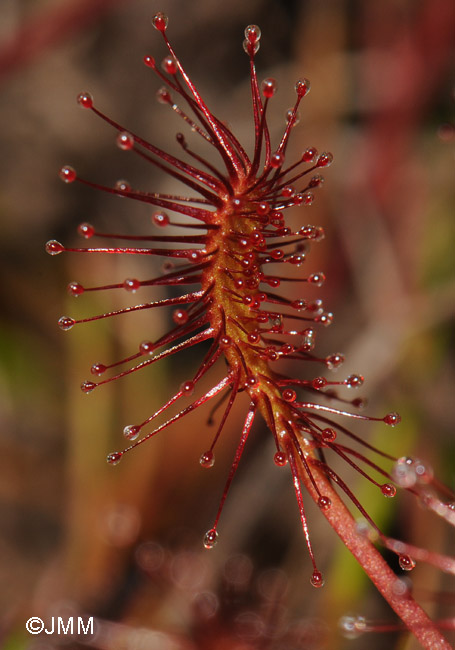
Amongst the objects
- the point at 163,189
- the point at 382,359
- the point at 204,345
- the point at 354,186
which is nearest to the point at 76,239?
the point at 163,189

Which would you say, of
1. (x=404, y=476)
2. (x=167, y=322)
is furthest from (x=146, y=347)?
(x=167, y=322)

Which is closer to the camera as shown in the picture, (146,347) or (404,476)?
(146,347)

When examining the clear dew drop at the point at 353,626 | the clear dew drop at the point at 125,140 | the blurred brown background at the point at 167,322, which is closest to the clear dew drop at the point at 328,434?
the clear dew drop at the point at 353,626

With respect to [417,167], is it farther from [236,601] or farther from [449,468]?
[236,601]

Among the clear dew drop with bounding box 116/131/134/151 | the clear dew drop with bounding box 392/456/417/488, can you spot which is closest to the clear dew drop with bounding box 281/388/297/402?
the clear dew drop with bounding box 392/456/417/488

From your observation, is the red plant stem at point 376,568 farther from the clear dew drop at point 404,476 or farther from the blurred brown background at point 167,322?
the blurred brown background at point 167,322

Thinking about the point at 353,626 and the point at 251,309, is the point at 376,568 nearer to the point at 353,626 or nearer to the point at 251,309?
the point at 353,626

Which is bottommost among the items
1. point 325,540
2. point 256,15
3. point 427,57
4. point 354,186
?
point 325,540

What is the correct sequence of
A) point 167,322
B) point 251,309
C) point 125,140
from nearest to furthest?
A: 1. point 125,140
2. point 251,309
3. point 167,322
